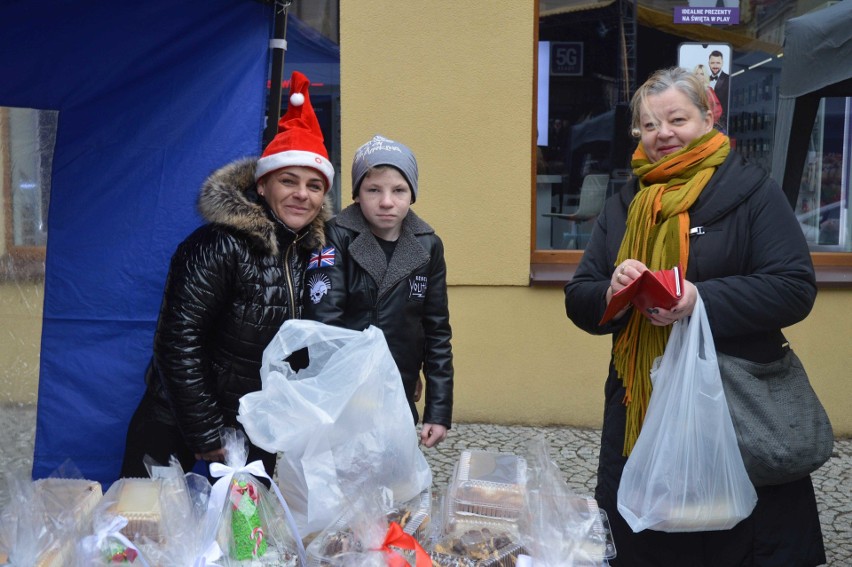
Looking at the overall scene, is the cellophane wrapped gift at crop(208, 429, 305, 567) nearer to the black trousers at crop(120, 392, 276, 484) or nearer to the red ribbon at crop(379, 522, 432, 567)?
the red ribbon at crop(379, 522, 432, 567)

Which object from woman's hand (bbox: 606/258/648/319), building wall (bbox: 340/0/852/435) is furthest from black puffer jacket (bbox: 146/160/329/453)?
building wall (bbox: 340/0/852/435)

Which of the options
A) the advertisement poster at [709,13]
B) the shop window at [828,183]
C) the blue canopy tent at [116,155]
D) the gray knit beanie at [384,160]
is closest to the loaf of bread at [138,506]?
the blue canopy tent at [116,155]

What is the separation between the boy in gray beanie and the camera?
247 centimetres

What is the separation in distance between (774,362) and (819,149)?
3.73 metres

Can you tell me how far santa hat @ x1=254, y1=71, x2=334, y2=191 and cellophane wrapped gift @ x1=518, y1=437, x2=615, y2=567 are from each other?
108cm

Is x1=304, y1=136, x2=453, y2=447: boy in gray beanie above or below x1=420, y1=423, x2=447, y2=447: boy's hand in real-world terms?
above

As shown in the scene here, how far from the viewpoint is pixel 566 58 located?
17.5 ft

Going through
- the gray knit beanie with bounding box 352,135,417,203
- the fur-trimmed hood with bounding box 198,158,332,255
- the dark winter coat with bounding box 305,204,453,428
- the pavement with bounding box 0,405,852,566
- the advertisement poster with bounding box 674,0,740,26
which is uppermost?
the advertisement poster with bounding box 674,0,740,26

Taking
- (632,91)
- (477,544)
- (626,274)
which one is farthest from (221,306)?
(632,91)

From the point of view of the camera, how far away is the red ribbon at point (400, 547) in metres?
1.65

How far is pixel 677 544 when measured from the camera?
88.4 inches

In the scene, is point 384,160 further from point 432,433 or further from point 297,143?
point 432,433

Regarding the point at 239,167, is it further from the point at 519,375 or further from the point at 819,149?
the point at 819,149

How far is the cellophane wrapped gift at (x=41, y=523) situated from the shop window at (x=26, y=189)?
1.01m
